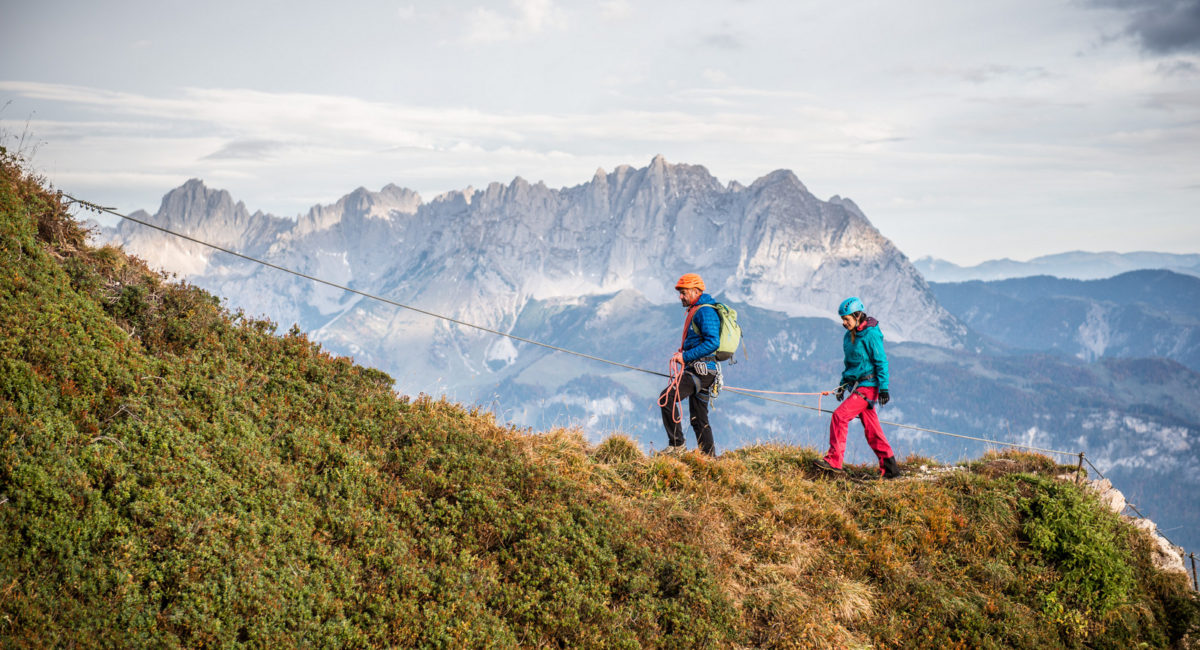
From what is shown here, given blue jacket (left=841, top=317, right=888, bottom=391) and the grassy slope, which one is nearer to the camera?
the grassy slope

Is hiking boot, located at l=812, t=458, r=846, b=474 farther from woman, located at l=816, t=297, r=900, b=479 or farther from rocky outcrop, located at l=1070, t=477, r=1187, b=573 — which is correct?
rocky outcrop, located at l=1070, t=477, r=1187, b=573

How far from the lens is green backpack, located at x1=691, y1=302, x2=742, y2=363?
12.2 m

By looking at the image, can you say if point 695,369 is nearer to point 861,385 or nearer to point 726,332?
point 726,332

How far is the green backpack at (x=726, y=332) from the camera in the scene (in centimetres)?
1220

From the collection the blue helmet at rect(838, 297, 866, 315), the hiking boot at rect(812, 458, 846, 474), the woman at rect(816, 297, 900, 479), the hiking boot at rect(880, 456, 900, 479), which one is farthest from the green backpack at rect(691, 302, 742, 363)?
the hiking boot at rect(880, 456, 900, 479)

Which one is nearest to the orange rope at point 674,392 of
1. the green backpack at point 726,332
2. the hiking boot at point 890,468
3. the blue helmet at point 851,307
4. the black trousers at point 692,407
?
the black trousers at point 692,407

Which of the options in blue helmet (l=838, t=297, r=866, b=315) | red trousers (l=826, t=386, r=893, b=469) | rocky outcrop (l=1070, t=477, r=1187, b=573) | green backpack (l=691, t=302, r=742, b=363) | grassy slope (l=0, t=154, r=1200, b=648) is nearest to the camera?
grassy slope (l=0, t=154, r=1200, b=648)

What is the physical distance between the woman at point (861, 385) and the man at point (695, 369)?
222 cm

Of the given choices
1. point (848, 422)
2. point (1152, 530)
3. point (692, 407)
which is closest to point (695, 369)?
point (692, 407)

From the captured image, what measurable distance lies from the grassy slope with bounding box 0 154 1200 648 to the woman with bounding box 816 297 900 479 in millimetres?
952

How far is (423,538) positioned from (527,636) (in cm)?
154

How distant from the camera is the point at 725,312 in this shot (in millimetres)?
12586

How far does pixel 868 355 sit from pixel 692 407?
10.5 ft

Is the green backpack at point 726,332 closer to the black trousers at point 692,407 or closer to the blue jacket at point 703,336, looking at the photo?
the blue jacket at point 703,336
